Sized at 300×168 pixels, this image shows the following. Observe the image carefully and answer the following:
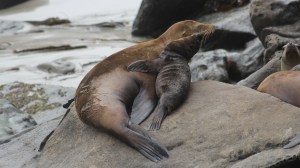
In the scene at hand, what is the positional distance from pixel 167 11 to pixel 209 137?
316 inches

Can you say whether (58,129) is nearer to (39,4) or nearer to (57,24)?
(57,24)

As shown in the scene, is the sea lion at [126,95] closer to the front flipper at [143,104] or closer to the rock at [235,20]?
the front flipper at [143,104]

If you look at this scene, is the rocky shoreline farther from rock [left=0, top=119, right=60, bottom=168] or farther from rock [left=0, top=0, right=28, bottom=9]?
rock [left=0, top=0, right=28, bottom=9]

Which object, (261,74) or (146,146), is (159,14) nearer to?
(261,74)

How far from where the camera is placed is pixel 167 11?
12.0 m

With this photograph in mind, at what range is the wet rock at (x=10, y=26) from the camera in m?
12.8

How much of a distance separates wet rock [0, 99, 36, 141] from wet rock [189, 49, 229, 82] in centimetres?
215

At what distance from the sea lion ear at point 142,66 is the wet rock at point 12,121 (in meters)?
1.65

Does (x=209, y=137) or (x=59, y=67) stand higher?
(x=209, y=137)

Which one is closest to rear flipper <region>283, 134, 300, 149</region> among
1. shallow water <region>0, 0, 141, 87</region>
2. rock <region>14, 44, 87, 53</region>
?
shallow water <region>0, 0, 141, 87</region>

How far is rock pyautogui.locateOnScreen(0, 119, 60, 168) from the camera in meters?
4.98

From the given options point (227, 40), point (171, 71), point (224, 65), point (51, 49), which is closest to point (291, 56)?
point (171, 71)

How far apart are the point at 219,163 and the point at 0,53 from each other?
7.72 metres

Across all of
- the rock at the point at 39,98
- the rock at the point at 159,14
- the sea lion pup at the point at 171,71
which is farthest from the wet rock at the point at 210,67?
the rock at the point at 159,14
